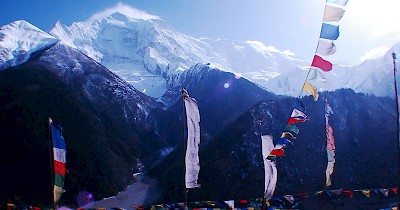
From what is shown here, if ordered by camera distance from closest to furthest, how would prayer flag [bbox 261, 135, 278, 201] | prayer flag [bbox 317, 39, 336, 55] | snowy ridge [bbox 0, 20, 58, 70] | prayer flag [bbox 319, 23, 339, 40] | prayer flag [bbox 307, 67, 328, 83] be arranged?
1. prayer flag [bbox 319, 23, 339, 40]
2. prayer flag [bbox 317, 39, 336, 55]
3. prayer flag [bbox 307, 67, 328, 83]
4. prayer flag [bbox 261, 135, 278, 201]
5. snowy ridge [bbox 0, 20, 58, 70]

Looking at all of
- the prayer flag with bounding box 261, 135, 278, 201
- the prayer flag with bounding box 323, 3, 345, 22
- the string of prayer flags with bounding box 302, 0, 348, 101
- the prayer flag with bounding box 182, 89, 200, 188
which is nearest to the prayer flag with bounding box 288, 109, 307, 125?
the string of prayer flags with bounding box 302, 0, 348, 101

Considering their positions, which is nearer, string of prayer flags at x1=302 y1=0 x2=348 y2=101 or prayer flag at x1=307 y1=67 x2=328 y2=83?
string of prayer flags at x1=302 y1=0 x2=348 y2=101

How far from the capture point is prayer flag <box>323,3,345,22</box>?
23.9m

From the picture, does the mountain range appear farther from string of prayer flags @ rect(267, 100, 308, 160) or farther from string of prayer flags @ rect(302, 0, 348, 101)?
string of prayer flags @ rect(302, 0, 348, 101)

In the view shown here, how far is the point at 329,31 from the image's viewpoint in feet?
81.1

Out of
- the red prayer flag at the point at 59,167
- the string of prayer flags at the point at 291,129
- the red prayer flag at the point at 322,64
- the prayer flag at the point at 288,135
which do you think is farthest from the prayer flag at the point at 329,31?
the red prayer flag at the point at 59,167

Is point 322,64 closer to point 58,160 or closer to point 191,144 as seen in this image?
point 191,144

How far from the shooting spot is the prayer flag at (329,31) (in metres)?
24.6

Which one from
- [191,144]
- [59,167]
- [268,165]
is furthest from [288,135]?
[59,167]

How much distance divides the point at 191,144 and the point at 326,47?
1027cm

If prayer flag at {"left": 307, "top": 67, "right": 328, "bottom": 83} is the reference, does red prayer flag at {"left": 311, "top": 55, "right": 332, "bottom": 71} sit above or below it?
above

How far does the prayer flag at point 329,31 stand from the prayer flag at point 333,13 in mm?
413

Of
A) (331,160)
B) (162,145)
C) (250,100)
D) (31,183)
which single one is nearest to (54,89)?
(162,145)

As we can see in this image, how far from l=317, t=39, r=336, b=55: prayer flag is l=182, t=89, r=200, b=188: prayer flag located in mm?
8608
